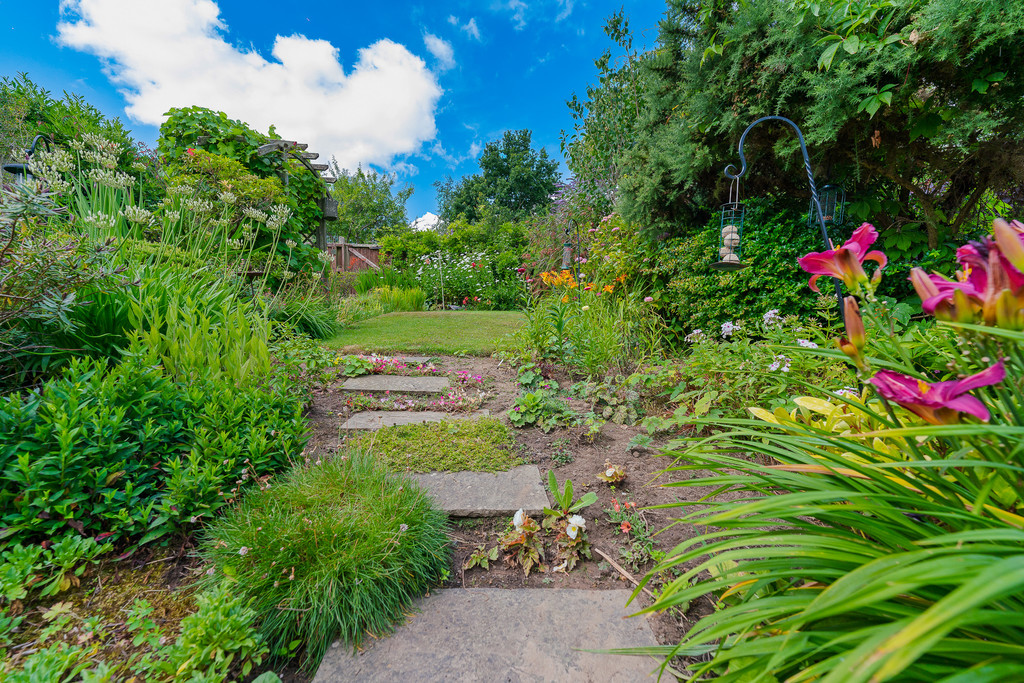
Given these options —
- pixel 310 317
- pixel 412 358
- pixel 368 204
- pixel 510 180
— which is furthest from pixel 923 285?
pixel 368 204

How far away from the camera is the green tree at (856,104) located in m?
2.15

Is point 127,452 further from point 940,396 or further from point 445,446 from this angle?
point 940,396

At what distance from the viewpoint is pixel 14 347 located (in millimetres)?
1637

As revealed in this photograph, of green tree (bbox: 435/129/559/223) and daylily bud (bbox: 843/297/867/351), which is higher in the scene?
green tree (bbox: 435/129/559/223)

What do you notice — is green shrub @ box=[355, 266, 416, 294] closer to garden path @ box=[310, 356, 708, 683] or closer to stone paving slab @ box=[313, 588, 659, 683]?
garden path @ box=[310, 356, 708, 683]

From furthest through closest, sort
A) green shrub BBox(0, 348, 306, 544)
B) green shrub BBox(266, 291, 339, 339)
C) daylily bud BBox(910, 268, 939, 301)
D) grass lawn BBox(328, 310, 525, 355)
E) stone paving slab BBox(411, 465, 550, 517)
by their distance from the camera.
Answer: green shrub BBox(266, 291, 339, 339) < grass lawn BBox(328, 310, 525, 355) < stone paving slab BBox(411, 465, 550, 517) < green shrub BBox(0, 348, 306, 544) < daylily bud BBox(910, 268, 939, 301)

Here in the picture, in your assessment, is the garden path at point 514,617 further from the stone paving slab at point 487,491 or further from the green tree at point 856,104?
the green tree at point 856,104

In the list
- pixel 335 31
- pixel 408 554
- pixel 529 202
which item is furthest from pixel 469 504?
pixel 529 202

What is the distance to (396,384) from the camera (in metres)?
3.17

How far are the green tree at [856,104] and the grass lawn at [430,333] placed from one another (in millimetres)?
2304

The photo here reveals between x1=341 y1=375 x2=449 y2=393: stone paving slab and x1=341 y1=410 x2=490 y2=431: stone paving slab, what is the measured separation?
378mm

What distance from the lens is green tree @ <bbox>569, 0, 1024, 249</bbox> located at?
215cm

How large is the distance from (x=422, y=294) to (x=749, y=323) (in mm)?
6797

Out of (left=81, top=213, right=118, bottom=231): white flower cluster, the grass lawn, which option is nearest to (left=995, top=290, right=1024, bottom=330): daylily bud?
(left=81, top=213, right=118, bottom=231): white flower cluster
